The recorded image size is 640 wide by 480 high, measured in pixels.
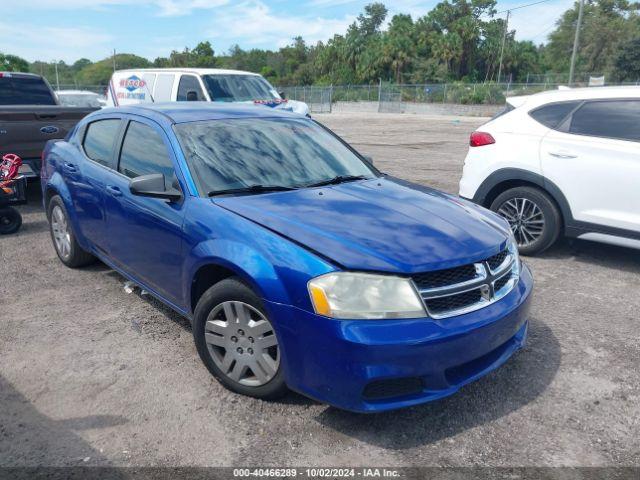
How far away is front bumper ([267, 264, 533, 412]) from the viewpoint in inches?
99.7

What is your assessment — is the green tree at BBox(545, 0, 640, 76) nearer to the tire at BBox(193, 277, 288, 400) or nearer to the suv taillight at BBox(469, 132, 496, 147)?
the suv taillight at BBox(469, 132, 496, 147)

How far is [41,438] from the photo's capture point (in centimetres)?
281

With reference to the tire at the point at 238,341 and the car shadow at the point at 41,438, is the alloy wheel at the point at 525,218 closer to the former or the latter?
the tire at the point at 238,341

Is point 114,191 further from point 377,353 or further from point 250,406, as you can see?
point 377,353

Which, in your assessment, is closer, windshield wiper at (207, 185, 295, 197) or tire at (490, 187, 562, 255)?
windshield wiper at (207, 185, 295, 197)

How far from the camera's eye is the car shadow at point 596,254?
18.4ft

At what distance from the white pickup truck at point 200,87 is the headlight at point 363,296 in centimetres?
941

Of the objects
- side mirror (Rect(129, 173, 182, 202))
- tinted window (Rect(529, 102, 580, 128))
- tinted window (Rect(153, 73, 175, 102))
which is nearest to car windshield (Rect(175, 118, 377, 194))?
side mirror (Rect(129, 173, 182, 202))

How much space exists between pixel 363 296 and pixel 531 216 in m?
3.77

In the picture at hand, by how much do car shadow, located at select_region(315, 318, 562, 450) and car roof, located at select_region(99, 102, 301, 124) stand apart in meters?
2.25

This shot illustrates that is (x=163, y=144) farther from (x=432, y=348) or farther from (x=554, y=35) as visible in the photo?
(x=554, y=35)

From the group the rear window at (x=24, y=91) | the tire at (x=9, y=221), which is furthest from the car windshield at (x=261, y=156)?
the rear window at (x=24, y=91)

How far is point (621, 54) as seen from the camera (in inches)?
2088

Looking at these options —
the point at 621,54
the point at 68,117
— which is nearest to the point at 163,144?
the point at 68,117
